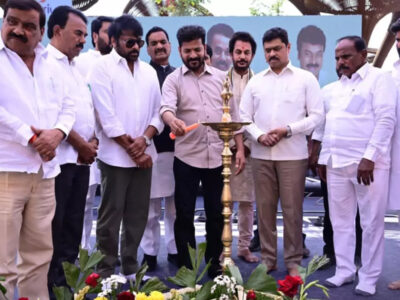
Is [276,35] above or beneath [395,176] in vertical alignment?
above

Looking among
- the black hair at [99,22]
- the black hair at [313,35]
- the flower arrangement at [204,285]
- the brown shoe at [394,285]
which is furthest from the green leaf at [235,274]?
the black hair at [313,35]

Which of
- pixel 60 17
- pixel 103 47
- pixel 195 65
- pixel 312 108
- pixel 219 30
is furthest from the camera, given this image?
pixel 219 30

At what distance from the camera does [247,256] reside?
4.25 meters

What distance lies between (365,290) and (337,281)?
0.70ft

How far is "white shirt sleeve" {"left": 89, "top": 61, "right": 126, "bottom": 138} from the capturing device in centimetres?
322

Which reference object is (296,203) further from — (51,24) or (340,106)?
(51,24)

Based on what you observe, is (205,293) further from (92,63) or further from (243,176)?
(92,63)

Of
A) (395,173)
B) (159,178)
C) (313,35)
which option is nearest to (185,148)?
(159,178)

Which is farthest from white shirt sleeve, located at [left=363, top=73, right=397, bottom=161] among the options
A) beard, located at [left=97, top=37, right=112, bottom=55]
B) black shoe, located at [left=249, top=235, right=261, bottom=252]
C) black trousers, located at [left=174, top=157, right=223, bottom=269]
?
beard, located at [left=97, top=37, right=112, bottom=55]

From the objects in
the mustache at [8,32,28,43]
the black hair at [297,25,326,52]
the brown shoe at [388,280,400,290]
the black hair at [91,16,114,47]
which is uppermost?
the black hair at [297,25,326,52]

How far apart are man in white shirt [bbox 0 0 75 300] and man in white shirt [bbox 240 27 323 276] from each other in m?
1.59

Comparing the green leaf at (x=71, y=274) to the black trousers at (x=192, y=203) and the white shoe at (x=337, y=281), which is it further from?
the white shoe at (x=337, y=281)

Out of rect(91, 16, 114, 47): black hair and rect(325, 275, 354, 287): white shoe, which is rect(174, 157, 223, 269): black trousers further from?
rect(91, 16, 114, 47): black hair

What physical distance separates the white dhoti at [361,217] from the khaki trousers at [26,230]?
1.87m
